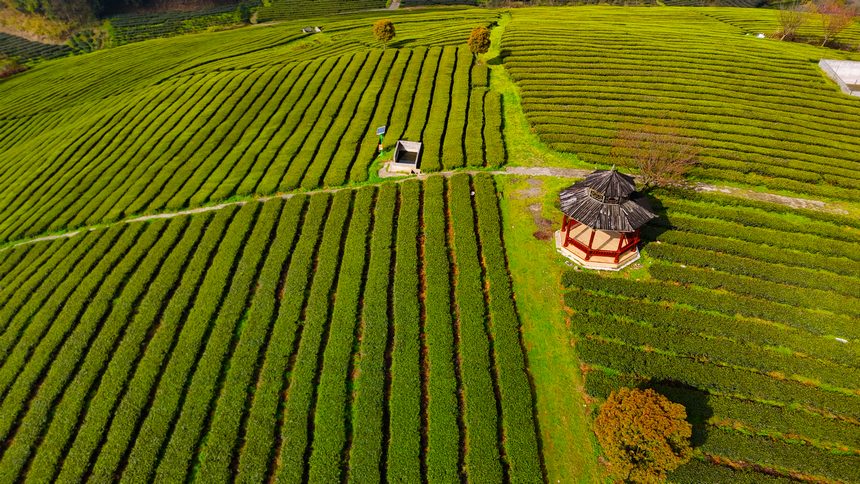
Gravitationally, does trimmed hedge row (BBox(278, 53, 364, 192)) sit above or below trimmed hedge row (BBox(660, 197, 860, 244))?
above

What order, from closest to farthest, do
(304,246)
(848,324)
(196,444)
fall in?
(196,444)
(848,324)
(304,246)

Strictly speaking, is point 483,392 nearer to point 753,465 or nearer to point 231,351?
point 753,465

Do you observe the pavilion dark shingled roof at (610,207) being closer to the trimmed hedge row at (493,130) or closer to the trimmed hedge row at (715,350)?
the trimmed hedge row at (715,350)

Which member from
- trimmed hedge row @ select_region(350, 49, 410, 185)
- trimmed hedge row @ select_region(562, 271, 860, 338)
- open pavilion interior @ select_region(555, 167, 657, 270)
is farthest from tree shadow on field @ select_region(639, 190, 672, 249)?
trimmed hedge row @ select_region(350, 49, 410, 185)

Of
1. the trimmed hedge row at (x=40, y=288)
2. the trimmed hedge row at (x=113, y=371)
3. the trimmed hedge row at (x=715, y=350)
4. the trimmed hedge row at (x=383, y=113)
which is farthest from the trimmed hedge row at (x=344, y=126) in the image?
the trimmed hedge row at (x=715, y=350)

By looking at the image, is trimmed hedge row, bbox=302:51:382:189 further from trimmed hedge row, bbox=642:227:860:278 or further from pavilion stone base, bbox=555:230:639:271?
trimmed hedge row, bbox=642:227:860:278

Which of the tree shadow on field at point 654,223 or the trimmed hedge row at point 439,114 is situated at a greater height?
the trimmed hedge row at point 439,114

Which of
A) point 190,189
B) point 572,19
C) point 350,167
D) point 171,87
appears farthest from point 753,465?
point 572,19
